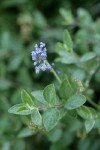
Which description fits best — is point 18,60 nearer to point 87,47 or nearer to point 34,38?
point 34,38

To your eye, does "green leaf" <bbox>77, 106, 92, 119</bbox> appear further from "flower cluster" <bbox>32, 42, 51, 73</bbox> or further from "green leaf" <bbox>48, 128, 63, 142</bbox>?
"green leaf" <bbox>48, 128, 63, 142</bbox>

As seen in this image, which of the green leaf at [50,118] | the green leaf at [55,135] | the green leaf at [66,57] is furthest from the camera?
the green leaf at [55,135]

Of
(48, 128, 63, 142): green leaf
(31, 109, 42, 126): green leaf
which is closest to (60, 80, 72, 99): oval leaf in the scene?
(31, 109, 42, 126): green leaf

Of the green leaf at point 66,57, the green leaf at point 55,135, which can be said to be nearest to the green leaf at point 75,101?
the green leaf at point 66,57

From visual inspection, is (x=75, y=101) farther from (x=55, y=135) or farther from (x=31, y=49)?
(x=31, y=49)

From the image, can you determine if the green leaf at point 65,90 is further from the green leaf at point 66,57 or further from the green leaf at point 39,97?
the green leaf at point 66,57

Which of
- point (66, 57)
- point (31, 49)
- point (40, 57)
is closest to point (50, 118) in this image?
point (40, 57)

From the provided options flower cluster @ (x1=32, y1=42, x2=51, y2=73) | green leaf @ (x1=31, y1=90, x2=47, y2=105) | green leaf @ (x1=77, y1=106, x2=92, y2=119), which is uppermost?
flower cluster @ (x1=32, y1=42, x2=51, y2=73)
